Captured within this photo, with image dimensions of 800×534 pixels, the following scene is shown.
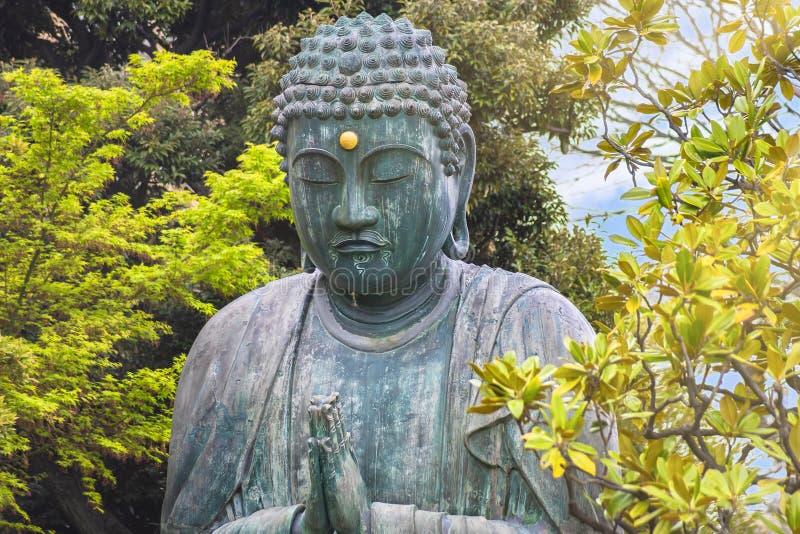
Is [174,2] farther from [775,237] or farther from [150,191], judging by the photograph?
[775,237]

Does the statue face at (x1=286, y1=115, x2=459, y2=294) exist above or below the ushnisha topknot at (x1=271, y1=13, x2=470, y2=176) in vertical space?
below

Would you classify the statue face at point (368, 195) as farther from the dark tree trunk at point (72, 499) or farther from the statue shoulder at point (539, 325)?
the dark tree trunk at point (72, 499)

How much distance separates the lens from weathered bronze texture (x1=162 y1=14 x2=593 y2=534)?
3.64 metres

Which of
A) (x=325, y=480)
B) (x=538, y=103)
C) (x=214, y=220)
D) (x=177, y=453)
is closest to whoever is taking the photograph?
(x=325, y=480)

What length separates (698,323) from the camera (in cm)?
330

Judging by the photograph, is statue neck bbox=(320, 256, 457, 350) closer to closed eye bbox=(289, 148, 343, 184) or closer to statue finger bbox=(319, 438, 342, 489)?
Answer: closed eye bbox=(289, 148, 343, 184)

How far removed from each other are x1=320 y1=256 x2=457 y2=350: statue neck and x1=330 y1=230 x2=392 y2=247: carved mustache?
0.25m

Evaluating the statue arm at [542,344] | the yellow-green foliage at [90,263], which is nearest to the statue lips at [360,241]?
the statue arm at [542,344]

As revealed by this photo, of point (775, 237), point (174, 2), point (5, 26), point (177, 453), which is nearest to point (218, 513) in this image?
point (177, 453)

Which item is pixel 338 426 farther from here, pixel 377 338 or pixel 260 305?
pixel 260 305

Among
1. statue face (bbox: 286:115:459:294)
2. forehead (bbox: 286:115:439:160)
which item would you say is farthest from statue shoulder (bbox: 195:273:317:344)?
forehead (bbox: 286:115:439:160)

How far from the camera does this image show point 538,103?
12.9m

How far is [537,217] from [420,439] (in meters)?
9.67

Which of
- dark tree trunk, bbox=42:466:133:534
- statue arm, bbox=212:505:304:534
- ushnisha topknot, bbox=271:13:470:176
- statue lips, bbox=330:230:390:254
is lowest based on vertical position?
dark tree trunk, bbox=42:466:133:534
